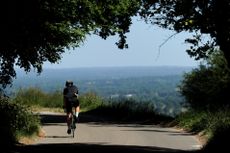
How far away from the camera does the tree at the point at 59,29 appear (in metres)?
28.4

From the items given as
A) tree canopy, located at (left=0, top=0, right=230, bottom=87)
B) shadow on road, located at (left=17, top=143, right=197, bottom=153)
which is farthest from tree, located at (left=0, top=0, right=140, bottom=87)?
shadow on road, located at (left=17, top=143, right=197, bottom=153)

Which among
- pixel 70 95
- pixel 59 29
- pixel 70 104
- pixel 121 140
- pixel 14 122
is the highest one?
pixel 59 29

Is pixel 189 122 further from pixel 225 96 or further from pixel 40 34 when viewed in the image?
pixel 225 96

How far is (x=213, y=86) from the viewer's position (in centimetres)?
4241

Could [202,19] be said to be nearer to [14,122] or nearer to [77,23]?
[14,122]

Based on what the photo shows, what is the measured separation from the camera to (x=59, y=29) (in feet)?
114

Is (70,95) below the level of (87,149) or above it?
above

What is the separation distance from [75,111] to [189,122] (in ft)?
26.6

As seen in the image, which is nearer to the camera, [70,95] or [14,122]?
[14,122]

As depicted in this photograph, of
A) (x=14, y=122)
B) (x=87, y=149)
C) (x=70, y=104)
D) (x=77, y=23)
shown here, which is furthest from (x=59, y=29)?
(x=87, y=149)

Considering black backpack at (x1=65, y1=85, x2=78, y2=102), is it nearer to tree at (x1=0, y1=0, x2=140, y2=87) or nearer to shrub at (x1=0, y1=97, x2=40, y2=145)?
shrub at (x1=0, y1=97, x2=40, y2=145)

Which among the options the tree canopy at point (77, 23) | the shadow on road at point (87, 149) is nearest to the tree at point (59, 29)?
the tree canopy at point (77, 23)

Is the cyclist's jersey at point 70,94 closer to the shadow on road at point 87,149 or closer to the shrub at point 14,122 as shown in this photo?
the shrub at point 14,122

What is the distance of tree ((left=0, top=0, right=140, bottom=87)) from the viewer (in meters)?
28.4
